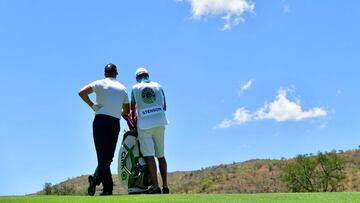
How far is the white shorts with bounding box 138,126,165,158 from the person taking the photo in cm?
1134

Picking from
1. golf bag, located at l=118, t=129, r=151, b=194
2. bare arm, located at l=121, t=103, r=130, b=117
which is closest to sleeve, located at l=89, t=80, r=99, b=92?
bare arm, located at l=121, t=103, r=130, b=117

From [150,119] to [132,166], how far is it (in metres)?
1.11

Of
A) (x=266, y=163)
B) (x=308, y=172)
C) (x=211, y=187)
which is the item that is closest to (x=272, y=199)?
(x=308, y=172)

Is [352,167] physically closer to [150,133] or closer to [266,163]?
[266,163]

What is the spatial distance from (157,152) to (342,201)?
14.8 ft

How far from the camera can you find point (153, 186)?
11438 millimetres

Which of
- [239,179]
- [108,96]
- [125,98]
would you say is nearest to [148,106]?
[125,98]

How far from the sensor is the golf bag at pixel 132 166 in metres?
11.7

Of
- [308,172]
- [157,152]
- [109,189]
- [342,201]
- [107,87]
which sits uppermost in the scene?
[308,172]

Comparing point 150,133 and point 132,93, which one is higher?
point 132,93

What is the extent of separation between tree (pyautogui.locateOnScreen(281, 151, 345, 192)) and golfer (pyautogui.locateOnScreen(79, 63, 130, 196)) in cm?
4473

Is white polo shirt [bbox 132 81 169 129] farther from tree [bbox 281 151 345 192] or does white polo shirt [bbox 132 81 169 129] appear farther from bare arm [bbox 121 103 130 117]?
tree [bbox 281 151 345 192]

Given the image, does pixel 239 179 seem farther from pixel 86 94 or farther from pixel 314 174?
pixel 86 94

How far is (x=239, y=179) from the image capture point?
6900cm
